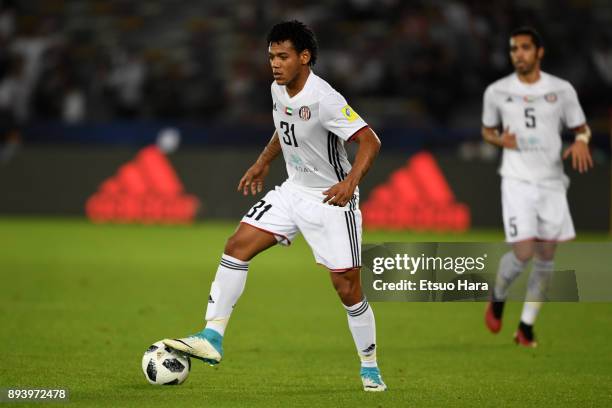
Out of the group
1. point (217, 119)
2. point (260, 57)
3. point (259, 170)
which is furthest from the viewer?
point (260, 57)

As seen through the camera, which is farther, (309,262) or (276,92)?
(309,262)

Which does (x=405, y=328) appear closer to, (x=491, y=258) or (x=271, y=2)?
(x=491, y=258)

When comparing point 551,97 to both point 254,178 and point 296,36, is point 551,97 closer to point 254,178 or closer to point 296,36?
point 254,178

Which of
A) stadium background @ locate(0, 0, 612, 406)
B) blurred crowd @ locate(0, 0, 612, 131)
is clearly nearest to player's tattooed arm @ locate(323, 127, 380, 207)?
stadium background @ locate(0, 0, 612, 406)

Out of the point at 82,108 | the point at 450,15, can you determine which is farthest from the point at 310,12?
the point at 82,108

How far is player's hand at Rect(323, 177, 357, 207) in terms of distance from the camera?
6.50m

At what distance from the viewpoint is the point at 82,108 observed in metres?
20.8

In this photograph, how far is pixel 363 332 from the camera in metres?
6.89

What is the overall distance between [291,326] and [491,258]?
9.10ft

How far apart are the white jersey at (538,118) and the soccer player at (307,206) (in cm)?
265

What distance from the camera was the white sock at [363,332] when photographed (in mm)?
6867

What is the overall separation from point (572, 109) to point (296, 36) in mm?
3161

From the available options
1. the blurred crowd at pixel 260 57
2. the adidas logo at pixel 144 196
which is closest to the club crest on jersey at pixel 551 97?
the blurred crowd at pixel 260 57

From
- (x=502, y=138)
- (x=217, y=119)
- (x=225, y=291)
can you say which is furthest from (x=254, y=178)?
(x=217, y=119)
